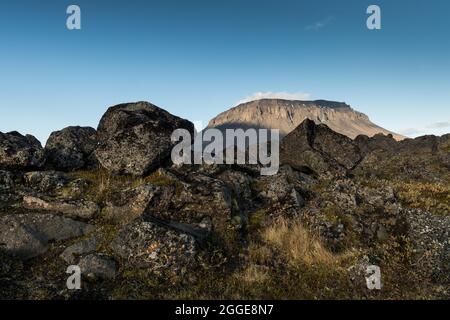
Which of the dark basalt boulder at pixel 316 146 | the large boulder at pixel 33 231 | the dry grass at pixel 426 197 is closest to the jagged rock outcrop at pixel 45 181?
the large boulder at pixel 33 231

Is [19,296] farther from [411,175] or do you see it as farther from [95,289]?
[411,175]

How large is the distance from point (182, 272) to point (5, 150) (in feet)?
41.7

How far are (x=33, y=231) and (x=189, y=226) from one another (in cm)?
614

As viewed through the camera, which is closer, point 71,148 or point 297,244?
point 297,244

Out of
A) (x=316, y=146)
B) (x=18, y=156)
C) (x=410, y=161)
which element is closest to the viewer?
(x=18, y=156)

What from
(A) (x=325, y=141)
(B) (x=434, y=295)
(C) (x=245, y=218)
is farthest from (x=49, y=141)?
(A) (x=325, y=141)

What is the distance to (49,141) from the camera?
24.4 metres

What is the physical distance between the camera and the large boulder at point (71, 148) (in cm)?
2280

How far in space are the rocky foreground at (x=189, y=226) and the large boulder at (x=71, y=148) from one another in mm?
78

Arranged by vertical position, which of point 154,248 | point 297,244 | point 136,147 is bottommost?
point 297,244

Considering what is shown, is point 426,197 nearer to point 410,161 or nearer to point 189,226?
point 189,226

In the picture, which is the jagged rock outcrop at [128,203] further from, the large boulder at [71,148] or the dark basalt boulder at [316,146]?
the dark basalt boulder at [316,146]

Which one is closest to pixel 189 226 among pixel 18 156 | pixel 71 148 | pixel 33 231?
pixel 33 231

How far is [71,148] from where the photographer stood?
77.4 ft
